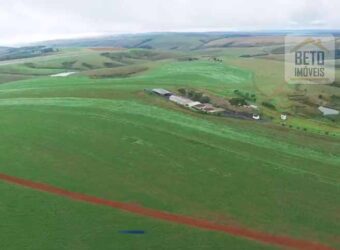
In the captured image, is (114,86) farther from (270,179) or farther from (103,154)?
(270,179)

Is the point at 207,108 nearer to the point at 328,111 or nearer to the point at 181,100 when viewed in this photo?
the point at 181,100

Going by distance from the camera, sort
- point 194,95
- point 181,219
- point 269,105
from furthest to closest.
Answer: point 194,95 → point 269,105 → point 181,219

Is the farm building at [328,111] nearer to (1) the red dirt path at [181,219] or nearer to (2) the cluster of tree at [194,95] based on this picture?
(2) the cluster of tree at [194,95]

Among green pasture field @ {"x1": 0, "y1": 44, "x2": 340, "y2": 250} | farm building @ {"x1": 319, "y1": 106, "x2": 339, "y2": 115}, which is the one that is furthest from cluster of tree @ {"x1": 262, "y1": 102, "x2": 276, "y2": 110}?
farm building @ {"x1": 319, "y1": 106, "x2": 339, "y2": 115}

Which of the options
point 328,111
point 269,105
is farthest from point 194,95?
point 328,111

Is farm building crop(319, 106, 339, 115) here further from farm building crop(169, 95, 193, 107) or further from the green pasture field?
farm building crop(169, 95, 193, 107)
